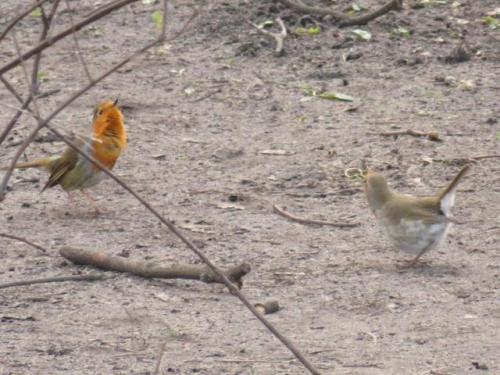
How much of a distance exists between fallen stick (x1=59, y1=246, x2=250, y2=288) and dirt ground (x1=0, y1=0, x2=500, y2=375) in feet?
0.27

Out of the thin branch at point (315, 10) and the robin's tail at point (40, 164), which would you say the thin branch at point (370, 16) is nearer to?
the thin branch at point (315, 10)

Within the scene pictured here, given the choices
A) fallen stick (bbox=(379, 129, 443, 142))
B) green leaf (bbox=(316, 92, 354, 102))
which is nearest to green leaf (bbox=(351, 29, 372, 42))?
green leaf (bbox=(316, 92, 354, 102))

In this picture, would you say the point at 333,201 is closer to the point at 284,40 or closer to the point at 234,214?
the point at 234,214

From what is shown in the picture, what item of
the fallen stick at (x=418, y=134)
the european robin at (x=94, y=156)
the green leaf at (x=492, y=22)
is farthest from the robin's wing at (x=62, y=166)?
the green leaf at (x=492, y=22)

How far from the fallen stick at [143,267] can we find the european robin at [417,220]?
101 centimetres

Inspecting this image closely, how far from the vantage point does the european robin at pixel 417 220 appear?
642 centimetres

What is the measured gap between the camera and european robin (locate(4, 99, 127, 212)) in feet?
24.7

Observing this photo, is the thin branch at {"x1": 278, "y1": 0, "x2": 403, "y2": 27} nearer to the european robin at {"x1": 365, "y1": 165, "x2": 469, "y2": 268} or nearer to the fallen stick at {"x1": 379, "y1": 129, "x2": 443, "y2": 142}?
the fallen stick at {"x1": 379, "y1": 129, "x2": 443, "y2": 142}

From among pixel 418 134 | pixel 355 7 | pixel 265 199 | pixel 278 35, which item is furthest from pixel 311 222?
pixel 355 7

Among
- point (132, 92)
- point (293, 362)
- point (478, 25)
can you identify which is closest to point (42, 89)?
point (132, 92)

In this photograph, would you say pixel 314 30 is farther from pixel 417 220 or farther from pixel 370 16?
pixel 417 220

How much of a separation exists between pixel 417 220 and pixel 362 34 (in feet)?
14.2

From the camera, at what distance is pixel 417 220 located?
6.45 meters

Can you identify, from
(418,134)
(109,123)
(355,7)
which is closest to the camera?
(109,123)
